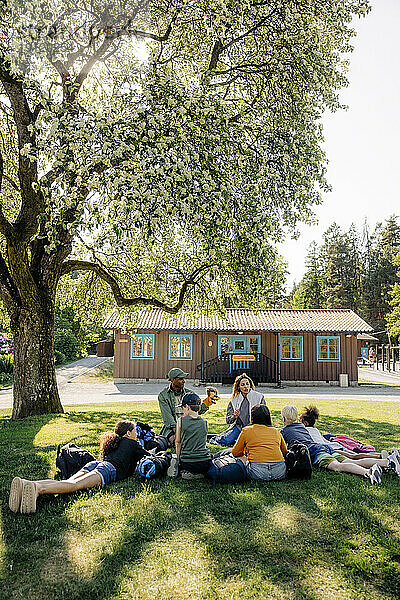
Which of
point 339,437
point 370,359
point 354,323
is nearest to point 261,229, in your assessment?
point 339,437

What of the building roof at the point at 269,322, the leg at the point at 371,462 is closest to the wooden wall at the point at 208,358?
the building roof at the point at 269,322

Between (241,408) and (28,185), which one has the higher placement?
(28,185)

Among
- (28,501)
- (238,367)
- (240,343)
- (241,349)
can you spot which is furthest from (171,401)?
(240,343)

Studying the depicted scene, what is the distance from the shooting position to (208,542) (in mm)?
3977

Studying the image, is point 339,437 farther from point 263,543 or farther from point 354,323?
point 354,323

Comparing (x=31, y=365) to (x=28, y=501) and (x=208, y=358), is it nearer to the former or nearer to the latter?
(x=28, y=501)

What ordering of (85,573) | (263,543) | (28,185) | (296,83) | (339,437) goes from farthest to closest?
(28,185)
(296,83)
(339,437)
(263,543)
(85,573)

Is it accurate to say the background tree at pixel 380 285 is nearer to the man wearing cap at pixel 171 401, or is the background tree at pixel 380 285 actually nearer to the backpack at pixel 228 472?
the man wearing cap at pixel 171 401

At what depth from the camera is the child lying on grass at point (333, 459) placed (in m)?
5.93

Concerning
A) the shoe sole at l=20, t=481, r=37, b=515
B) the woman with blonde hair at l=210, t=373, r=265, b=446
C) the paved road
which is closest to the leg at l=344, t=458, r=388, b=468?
the woman with blonde hair at l=210, t=373, r=265, b=446

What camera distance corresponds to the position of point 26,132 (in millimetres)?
10758

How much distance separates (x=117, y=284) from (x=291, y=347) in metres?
17.7

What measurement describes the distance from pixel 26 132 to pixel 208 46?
15.1 ft

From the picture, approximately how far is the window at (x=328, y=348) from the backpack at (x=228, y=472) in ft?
80.5
